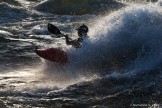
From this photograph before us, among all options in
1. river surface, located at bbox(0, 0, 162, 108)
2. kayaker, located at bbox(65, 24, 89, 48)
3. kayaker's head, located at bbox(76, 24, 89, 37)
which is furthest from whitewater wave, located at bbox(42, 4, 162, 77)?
kayaker's head, located at bbox(76, 24, 89, 37)

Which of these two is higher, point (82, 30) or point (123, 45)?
point (82, 30)

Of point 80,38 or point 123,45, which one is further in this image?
point 123,45

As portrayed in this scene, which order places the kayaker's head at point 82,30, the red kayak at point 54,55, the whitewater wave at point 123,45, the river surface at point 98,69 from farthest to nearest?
the whitewater wave at point 123,45, the kayaker's head at point 82,30, the red kayak at point 54,55, the river surface at point 98,69

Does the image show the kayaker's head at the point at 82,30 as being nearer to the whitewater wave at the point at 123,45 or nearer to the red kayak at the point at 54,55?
the whitewater wave at the point at 123,45

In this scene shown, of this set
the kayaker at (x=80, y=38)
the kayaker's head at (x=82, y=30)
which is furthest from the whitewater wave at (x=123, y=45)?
the kayaker's head at (x=82, y=30)

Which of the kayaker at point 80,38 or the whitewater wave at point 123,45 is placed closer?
the kayaker at point 80,38

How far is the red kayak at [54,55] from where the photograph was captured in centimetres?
1366

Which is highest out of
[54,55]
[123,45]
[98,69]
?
[123,45]

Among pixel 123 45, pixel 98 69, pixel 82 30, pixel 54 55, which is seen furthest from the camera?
pixel 123 45

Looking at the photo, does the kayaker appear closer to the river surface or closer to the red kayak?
the river surface

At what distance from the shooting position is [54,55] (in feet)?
44.8

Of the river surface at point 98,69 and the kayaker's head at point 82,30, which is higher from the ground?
the kayaker's head at point 82,30

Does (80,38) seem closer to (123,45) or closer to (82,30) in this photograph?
(82,30)

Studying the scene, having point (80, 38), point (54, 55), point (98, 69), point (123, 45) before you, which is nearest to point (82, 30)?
point (80, 38)
